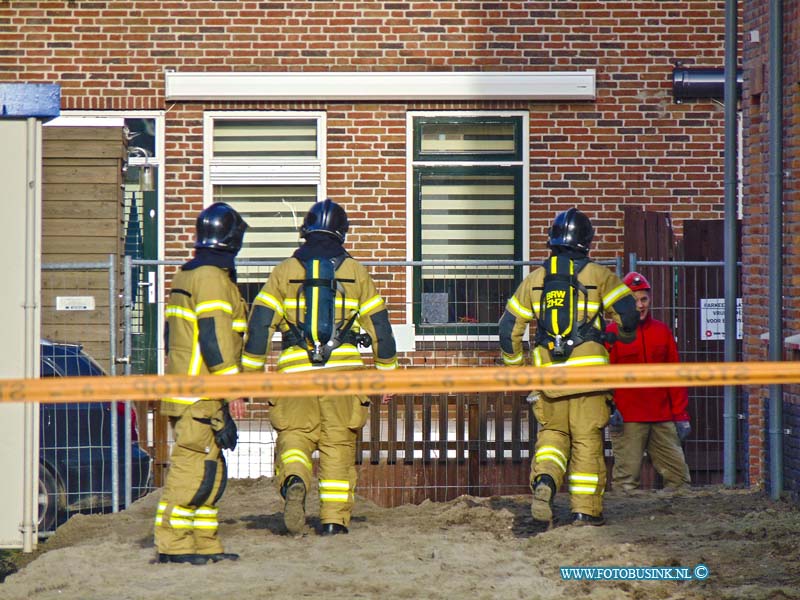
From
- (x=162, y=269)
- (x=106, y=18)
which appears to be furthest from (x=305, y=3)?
(x=162, y=269)

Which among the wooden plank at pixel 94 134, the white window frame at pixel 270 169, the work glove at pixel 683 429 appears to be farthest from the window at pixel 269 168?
the work glove at pixel 683 429

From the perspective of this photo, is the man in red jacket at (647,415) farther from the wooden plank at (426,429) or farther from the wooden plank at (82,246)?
the wooden plank at (82,246)

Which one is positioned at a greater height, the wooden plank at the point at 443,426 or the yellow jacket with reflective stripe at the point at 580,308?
the yellow jacket with reflective stripe at the point at 580,308

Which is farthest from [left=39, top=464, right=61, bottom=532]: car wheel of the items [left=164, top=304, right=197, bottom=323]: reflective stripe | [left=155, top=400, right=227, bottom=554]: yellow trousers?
[left=164, top=304, right=197, bottom=323]: reflective stripe

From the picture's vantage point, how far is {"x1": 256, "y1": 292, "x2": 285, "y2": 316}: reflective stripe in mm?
7719

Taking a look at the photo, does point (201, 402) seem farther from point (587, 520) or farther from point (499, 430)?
point (499, 430)

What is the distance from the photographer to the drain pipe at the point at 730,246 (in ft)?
30.9

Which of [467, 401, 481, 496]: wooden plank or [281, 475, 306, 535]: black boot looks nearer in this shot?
[281, 475, 306, 535]: black boot

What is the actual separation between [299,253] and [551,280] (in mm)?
1532

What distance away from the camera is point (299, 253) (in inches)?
307

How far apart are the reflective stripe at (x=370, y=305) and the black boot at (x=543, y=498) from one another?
141cm

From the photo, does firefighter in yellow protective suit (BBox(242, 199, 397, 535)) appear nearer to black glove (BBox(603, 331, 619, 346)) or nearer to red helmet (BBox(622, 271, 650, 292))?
black glove (BBox(603, 331, 619, 346))

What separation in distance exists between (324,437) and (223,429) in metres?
Answer: 0.92

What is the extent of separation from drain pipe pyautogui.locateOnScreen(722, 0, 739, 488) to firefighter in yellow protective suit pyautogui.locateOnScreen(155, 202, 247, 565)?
3946 mm
